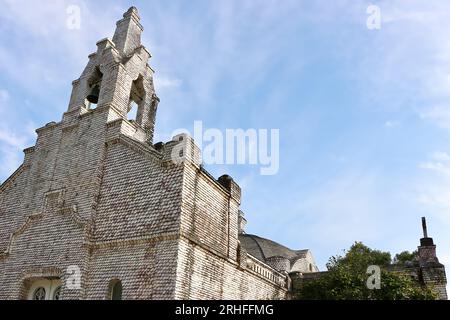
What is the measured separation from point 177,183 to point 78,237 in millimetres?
4023

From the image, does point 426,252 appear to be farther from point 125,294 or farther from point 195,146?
point 125,294

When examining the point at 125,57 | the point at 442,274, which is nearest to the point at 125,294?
the point at 125,57

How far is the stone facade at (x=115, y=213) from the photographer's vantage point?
12.6 m

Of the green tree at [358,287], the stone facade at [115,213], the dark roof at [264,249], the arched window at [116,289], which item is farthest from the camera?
the dark roof at [264,249]

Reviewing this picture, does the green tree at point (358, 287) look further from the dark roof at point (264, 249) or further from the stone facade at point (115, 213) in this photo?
the dark roof at point (264, 249)

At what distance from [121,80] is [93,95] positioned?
1933 mm

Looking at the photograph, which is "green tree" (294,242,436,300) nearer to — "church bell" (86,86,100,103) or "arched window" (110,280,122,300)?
"arched window" (110,280,122,300)

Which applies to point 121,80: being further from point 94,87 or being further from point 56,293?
point 56,293

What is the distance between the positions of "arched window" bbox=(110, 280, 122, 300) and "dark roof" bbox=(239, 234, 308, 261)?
1603cm

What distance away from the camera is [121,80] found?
1716cm

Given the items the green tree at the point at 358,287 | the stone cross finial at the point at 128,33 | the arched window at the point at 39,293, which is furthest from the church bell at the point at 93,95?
the green tree at the point at 358,287

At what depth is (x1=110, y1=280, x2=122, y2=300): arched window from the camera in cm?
1295

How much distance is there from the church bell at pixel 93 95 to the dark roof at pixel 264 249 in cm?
1561

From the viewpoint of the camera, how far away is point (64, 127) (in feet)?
56.1
